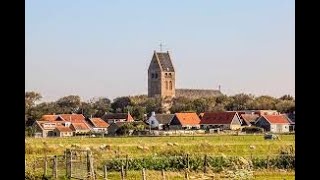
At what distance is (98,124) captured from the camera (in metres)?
25.2

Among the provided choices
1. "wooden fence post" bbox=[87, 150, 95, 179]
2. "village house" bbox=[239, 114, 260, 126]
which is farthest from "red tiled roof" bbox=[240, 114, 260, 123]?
"wooden fence post" bbox=[87, 150, 95, 179]

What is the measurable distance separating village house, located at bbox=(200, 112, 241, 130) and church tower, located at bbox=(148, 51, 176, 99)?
26.8 meters

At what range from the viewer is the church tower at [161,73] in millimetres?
62094

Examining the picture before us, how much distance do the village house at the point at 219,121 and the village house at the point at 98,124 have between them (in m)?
5.10

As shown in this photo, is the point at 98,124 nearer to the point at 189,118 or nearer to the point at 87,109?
the point at 87,109

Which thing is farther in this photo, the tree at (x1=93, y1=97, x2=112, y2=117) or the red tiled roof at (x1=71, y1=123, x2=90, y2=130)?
the red tiled roof at (x1=71, y1=123, x2=90, y2=130)

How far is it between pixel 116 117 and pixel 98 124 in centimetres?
76

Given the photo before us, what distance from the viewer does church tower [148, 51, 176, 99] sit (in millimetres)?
62094

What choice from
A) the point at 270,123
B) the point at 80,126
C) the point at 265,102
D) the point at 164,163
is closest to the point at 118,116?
the point at 80,126

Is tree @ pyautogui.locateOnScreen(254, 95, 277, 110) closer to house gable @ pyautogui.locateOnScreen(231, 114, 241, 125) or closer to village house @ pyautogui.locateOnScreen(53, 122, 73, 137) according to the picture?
house gable @ pyautogui.locateOnScreen(231, 114, 241, 125)

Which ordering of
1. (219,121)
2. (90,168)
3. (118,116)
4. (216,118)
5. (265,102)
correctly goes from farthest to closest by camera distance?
(219,121), (216,118), (265,102), (118,116), (90,168)
